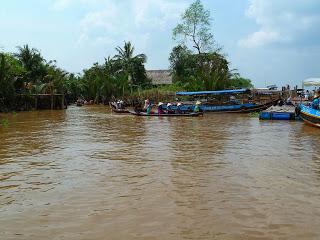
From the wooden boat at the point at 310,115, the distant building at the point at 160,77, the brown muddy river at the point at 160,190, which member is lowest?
the brown muddy river at the point at 160,190

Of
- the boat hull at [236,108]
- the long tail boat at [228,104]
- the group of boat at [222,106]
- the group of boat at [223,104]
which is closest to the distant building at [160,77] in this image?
the group of boat at [222,106]

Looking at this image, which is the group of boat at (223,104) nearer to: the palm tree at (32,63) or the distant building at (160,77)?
the palm tree at (32,63)

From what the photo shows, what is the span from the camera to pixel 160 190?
23.4 feet

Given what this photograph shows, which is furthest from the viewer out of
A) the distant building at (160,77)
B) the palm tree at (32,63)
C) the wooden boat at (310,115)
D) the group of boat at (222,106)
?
the distant building at (160,77)

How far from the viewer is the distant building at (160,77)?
51156mm

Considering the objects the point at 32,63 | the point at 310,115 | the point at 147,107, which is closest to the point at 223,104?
the point at 147,107

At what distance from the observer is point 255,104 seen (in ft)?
96.9

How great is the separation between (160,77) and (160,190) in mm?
45897

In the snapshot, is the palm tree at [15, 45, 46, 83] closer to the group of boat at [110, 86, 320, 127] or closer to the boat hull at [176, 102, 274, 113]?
the group of boat at [110, 86, 320, 127]

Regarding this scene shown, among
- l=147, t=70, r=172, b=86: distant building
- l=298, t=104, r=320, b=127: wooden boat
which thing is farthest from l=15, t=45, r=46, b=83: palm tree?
l=298, t=104, r=320, b=127: wooden boat

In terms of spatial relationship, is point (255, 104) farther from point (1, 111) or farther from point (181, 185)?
point (181, 185)

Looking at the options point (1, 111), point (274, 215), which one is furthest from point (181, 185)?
point (1, 111)

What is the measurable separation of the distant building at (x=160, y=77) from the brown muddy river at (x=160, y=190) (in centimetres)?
3793

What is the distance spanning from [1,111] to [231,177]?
84.0ft
